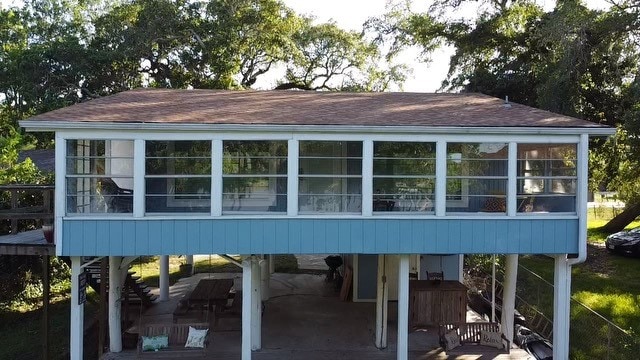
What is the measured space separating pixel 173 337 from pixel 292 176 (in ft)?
13.5

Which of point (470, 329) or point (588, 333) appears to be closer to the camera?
point (470, 329)

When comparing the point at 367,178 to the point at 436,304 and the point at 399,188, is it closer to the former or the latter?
the point at 399,188

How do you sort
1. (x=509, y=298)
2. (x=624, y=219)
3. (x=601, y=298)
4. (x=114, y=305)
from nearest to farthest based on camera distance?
(x=114, y=305)
(x=509, y=298)
(x=601, y=298)
(x=624, y=219)

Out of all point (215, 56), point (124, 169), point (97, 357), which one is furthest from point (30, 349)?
point (215, 56)

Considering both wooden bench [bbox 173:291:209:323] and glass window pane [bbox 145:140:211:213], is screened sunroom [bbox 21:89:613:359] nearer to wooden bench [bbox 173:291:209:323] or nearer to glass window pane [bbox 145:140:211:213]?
glass window pane [bbox 145:140:211:213]

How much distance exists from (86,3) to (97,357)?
1379 inches

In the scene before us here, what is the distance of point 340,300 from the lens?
15.9 meters

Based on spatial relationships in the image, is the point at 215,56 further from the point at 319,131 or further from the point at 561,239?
the point at 561,239

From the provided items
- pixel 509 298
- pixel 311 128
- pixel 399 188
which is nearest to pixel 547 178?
pixel 399 188

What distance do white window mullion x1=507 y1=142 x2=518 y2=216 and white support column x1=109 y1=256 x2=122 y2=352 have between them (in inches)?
327

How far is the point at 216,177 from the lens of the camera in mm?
9695

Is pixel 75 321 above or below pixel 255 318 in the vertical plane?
above

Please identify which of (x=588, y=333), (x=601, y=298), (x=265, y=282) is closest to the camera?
(x=588, y=333)

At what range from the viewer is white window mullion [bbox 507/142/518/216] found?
9938 millimetres
